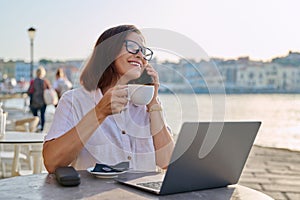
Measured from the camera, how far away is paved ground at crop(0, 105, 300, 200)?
4.16 m

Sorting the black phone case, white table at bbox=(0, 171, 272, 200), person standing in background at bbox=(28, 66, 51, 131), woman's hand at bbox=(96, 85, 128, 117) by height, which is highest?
woman's hand at bbox=(96, 85, 128, 117)

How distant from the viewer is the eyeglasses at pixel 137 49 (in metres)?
1.45

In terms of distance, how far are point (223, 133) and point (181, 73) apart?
0.31 meters

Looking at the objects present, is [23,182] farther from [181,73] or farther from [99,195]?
[181,73]

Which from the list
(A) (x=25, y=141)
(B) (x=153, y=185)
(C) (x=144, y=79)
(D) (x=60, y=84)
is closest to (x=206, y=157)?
(B) (x=153, y=185)

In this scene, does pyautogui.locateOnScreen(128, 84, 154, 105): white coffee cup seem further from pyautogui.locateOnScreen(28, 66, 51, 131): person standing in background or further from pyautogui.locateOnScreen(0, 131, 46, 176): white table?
pyautogui.locateOnScreen(28, 66, 51, 131): person standing in background

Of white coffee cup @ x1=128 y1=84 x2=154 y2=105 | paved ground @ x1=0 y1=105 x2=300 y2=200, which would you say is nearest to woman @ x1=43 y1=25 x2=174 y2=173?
white coffee cup @ x1=128 y1=84 x2=154 y2=105

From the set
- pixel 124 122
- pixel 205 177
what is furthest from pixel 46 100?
pixel 205 177

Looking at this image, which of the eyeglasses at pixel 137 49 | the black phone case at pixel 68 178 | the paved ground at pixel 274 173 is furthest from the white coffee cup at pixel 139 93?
the paved ground at pixel 274 173

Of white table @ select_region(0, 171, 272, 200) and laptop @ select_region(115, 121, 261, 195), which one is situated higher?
laptop @ select_region(115, 121, 261, 195)

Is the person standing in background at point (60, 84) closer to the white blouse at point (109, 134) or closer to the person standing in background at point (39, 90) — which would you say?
the person standing in background at point (39, 90)

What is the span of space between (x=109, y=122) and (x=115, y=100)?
0.34 m

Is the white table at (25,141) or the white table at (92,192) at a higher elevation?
the white table at (92,192)

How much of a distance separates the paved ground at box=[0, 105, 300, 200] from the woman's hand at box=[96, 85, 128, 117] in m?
2.89
